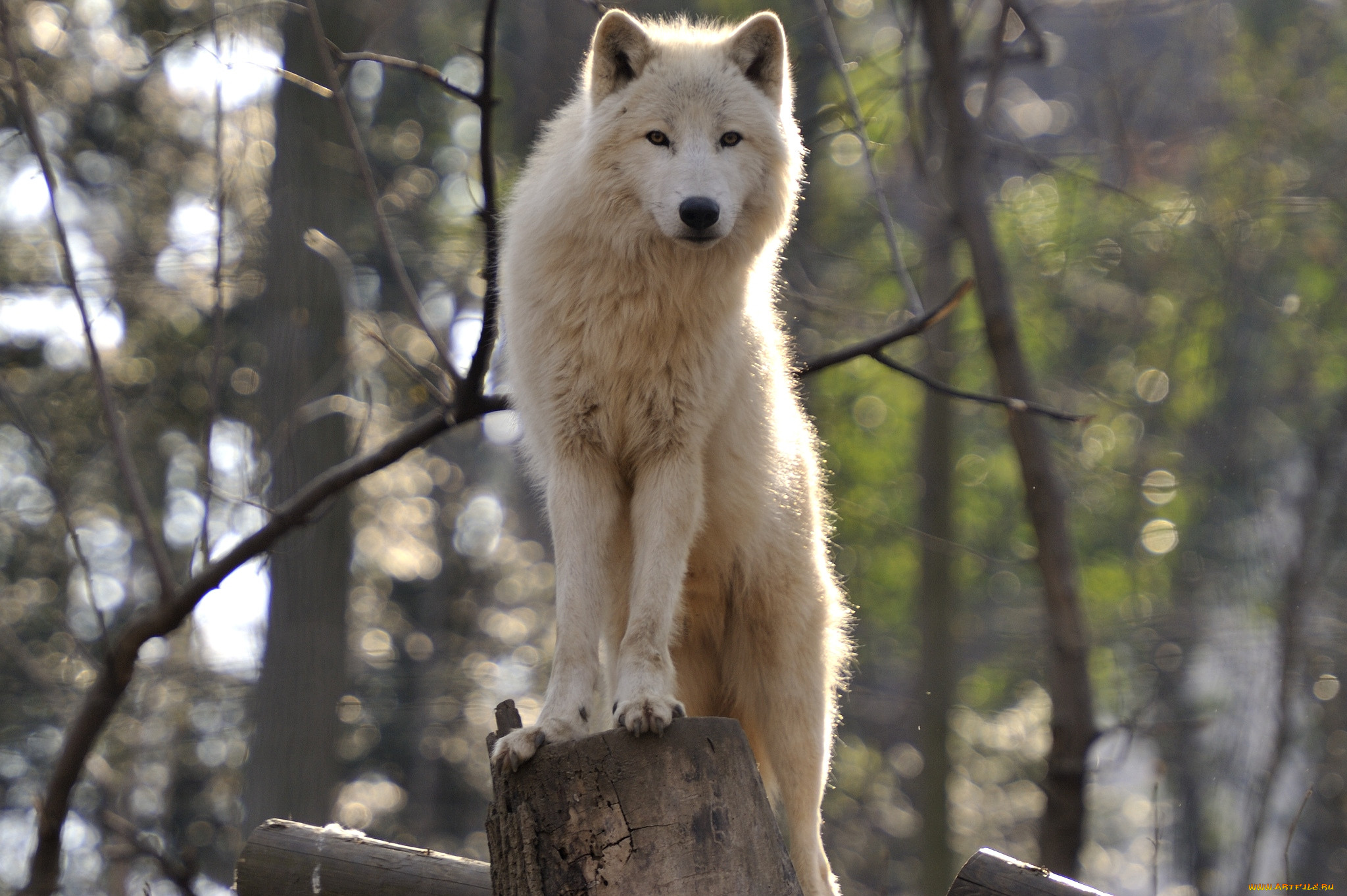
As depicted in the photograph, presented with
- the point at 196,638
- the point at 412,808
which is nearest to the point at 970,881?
the point at 196,638

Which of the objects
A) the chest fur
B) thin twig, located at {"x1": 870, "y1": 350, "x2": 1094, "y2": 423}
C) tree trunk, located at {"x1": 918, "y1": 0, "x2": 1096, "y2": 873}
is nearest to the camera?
the chest fur

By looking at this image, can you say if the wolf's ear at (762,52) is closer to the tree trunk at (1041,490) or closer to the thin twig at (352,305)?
the thin twig at (352,305)

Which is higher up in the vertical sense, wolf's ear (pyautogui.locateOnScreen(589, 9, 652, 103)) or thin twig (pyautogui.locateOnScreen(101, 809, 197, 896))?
wolf's ear (pyautogui.locateOnScreen(589, 9, 652, 103))

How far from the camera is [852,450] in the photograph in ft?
52.6

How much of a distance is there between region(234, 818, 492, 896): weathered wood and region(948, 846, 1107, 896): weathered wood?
4.94 feet

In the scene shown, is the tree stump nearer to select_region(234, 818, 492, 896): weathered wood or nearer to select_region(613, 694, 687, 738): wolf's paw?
select_region(613, 694, 687, 738): wolf's paw

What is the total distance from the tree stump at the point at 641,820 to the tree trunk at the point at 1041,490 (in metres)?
2.94

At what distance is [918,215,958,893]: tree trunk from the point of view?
31.1 feet

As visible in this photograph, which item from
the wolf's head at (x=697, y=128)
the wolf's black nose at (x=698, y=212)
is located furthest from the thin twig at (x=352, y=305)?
the wolf's black nose at (x=698, y=212)

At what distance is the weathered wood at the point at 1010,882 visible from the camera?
10.4ft

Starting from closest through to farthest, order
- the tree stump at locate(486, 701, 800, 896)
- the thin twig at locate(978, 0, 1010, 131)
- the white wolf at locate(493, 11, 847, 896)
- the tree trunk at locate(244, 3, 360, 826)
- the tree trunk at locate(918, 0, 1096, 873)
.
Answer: the tree stump at locate(486, 701, 800, 896), the white wolf at locate(493, 11, 847, 896), the tree trunk at locate(918, 0, 1096, 873), the thin twig at locate(978, 0, 1010, 131), the tree trunk at locate(244, 3, 360, 826)

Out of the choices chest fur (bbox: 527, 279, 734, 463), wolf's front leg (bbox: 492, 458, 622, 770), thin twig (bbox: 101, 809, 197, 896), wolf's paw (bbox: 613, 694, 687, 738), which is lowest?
thin twig (bbox: 101, 809, 197, 896)

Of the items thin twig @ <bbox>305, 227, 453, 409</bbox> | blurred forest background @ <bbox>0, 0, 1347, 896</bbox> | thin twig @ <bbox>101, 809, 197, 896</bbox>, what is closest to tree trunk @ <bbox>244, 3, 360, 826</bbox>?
blurred forest background @ <bbox>0, 0, 1347, 896</bbox>

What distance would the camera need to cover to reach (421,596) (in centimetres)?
1761
